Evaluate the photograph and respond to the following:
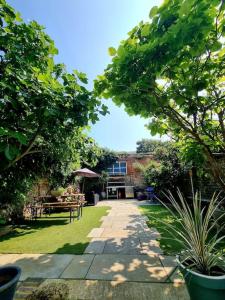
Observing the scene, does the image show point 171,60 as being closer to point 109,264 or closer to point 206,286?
point 206,286

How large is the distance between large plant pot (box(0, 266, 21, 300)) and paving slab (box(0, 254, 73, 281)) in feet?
2.16

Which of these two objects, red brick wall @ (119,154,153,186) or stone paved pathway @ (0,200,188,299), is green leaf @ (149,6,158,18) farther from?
red brick wall @ (119,154,153,186)

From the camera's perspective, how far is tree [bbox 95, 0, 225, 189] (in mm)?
2074

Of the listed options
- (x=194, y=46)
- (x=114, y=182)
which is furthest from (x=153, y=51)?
(x=114, y=182)

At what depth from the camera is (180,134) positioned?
489 centimetres

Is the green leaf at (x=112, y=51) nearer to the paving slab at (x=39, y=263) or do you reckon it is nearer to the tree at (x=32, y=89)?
the tree at (x=32, y=89)

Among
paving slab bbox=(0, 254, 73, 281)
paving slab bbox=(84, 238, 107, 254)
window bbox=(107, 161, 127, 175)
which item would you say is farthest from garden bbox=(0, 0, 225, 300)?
window bbox=(107, 161, 127, 175)

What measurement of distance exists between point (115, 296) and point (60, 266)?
1.28m

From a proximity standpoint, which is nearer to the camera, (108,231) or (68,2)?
(68,2)

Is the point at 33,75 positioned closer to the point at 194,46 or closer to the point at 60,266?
the point at 194,46

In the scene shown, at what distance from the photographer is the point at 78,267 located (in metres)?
3.23

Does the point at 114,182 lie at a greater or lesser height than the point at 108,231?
greater

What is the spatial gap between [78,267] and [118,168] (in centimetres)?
1548

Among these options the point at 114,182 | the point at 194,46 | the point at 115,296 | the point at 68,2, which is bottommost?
the point at 115,296
